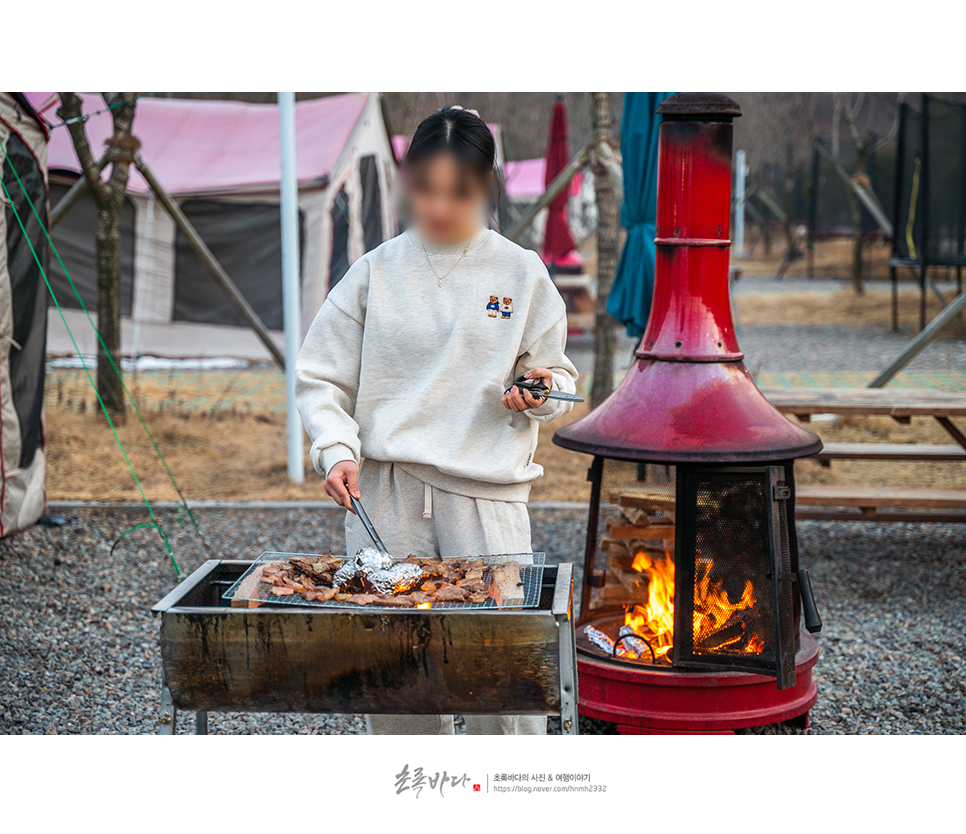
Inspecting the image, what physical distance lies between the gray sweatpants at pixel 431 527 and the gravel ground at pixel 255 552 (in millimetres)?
1018

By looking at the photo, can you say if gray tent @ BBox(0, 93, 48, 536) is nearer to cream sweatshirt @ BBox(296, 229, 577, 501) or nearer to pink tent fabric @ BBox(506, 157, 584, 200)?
cream sweatshirt @ BBox(296, 229, 577, 501)

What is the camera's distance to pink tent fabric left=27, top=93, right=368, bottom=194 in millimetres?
9742

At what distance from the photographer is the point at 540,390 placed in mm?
2102

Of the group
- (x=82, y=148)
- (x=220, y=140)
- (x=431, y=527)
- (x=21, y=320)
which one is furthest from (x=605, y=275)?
(x=220, y=140)

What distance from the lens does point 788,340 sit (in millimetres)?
11953

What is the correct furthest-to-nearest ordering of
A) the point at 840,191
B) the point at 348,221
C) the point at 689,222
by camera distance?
the point at 840,191 < the point at 348,221 < the point at 689,222

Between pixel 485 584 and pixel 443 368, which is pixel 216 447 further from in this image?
pixel 485 584

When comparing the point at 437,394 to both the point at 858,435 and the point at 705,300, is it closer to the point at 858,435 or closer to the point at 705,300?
the point at 705,300

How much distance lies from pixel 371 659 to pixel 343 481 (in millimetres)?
394

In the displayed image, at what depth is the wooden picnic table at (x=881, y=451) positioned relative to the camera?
4.57 m

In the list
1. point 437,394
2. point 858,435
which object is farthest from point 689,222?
point 858,435
